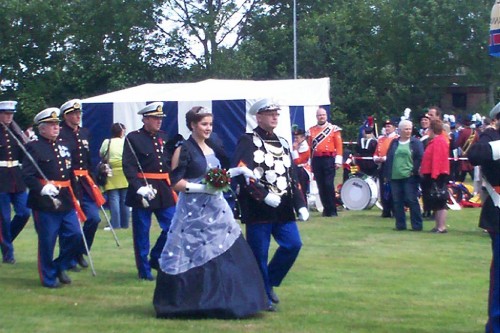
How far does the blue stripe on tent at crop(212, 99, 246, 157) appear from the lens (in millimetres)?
21359

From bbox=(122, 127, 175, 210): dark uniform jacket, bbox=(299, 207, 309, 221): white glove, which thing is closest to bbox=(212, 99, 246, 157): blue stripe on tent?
bbox=(122, 127, 175, 210): dark uniform jacket

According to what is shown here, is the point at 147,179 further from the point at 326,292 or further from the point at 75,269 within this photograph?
the point at 326,292

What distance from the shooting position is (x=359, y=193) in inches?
813

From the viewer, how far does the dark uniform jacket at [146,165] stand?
1125cm

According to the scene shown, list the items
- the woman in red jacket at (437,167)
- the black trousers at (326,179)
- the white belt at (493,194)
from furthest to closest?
1. the black trousers at (326,179)
2. the woman in red jacket at (437,167)
3. the white belt at (493,194)

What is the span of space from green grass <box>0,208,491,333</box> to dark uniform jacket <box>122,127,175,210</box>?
36.1 inches

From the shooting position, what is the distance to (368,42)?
52500 millimetres

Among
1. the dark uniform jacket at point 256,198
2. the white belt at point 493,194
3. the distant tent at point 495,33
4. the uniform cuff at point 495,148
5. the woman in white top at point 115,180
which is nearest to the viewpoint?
the uniform cuff at point 495,148

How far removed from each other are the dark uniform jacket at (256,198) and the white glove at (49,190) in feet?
7.68

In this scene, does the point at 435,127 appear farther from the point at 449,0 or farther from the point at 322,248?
the point at 449,0

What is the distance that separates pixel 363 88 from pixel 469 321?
133 ft

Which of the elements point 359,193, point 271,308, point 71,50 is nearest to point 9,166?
point 271,308

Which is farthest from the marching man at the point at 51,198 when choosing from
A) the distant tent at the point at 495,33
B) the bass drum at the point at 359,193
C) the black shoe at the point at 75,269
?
the bass drum at the point at 359,193

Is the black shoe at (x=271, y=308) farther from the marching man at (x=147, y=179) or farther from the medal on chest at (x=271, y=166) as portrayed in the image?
the marching man at (x=147, y=179)
